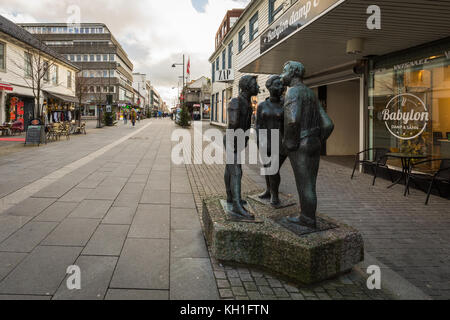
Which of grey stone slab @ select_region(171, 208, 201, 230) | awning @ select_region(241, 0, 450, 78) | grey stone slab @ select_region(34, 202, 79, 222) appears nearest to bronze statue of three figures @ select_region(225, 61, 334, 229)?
grey stone slab @ select_region(171, 208, 201, 230)

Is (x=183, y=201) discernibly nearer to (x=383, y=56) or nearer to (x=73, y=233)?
(x=73, y=233)

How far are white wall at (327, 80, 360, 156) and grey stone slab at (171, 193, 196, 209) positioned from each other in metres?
9.00

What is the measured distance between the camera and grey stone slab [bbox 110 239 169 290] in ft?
9.52

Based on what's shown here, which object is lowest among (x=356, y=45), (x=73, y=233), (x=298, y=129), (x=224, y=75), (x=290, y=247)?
(x=73, y=233)

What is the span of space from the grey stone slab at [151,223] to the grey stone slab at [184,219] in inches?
3.9

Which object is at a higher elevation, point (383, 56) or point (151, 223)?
point (383, 56)

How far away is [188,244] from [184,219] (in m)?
1.02

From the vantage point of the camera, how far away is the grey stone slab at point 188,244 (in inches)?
142

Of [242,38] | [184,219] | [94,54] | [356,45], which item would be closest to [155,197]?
[184,219]

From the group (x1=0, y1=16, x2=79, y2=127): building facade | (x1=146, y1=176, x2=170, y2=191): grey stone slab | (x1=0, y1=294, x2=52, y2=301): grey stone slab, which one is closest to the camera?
(x1=0, y1=294, x2=52, y2=301): grey stone slab

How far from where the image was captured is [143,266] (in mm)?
3270

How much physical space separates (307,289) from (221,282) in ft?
2.79

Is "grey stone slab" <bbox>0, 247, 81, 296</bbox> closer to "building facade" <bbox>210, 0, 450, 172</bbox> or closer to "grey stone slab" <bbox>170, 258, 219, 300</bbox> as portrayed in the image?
"grey stone slab" <bbox>170, 258, 219, 300</bbox>
